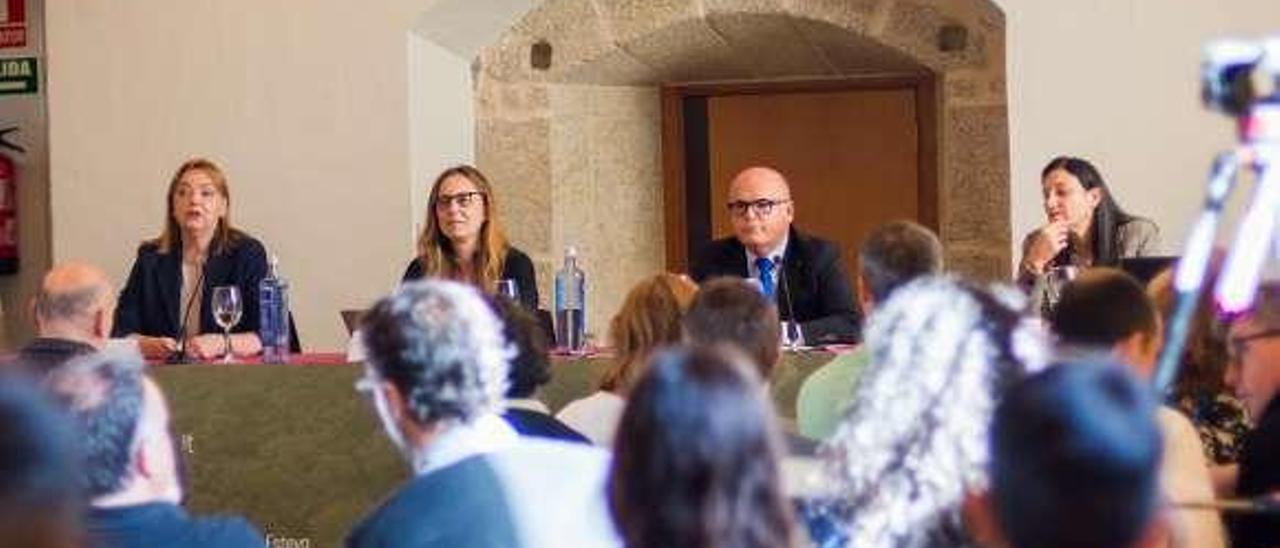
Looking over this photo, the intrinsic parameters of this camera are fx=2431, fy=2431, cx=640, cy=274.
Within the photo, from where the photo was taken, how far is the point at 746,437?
225 centimetres

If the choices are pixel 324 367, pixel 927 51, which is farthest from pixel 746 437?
pixel 927 51

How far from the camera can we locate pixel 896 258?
13.9 feet

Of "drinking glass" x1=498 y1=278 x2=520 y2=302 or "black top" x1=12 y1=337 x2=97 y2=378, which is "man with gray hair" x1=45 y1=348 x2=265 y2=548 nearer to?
"black top" x1=12 y1=337 x2=97 y2=378

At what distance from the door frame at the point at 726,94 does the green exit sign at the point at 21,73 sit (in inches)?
94.0

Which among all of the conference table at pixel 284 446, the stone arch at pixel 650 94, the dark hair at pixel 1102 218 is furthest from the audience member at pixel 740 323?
the stone arch at pixel 650 94

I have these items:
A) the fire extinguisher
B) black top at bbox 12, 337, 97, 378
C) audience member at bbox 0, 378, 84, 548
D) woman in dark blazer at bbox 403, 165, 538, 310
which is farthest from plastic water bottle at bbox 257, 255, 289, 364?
audience member at bbox 0, 378, 84, 548

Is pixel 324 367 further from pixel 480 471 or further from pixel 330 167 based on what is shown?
pixel 480 471

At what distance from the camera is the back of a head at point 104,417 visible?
2.97 metres

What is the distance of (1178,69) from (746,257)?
1.67 m

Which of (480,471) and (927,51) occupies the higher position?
(927,51)

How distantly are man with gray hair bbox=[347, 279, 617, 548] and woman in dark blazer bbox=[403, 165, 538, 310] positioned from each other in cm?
317

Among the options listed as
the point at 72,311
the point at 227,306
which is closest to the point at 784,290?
the point at 227,306

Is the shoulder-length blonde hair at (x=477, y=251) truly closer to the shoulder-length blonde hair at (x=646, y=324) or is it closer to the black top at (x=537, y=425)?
the shoulder-length blonde hair at (x=646, y=324)

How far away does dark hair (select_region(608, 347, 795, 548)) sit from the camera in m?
2.24
